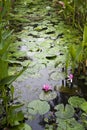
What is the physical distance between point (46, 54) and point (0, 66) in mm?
1129

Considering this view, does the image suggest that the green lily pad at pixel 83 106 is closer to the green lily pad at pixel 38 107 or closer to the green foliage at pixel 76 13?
the green lily pad at pixel 38 107

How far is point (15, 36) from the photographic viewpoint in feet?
9.57

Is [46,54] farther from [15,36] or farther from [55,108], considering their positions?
[55,108]

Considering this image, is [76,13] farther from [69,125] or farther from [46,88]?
[69,125]

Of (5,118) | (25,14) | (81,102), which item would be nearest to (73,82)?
(81,102)

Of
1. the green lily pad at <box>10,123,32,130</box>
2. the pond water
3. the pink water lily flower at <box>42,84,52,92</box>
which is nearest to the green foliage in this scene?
the pond water

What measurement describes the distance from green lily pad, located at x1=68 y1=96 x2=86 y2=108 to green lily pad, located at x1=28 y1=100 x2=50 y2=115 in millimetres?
164

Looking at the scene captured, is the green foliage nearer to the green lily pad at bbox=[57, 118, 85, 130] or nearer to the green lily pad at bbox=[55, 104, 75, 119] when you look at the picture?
the green lily pad at bbox=[55, 104, 75, 119]

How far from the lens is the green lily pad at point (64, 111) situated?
1581 millimetres

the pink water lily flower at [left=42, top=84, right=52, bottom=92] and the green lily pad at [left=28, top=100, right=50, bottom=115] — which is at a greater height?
the pink water lily flower at [left=42, top=84, right=52, bottom=92]

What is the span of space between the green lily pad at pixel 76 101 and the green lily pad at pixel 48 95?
0.14 metres

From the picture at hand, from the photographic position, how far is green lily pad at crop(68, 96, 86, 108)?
168 cm

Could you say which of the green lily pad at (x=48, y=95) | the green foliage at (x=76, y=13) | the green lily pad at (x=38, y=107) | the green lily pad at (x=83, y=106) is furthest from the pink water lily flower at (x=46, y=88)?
the green foliage at (x=76, y=13)

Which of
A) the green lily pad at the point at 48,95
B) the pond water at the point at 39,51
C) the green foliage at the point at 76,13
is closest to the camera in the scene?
the green lily pad at the point at 48,95
